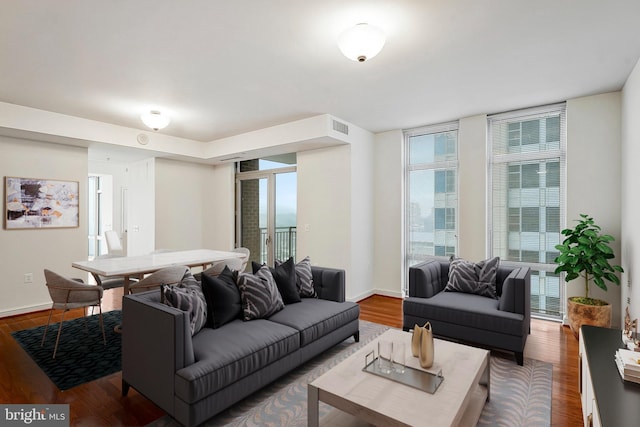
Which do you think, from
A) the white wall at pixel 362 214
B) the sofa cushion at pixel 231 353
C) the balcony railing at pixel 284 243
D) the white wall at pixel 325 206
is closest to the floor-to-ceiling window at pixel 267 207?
the balcony railing at pixel 284 243

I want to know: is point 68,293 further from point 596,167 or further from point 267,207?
point 596,167

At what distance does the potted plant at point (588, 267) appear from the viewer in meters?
3.38

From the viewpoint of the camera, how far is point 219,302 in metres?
2.62

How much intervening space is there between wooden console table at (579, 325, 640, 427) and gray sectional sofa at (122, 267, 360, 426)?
1.82m

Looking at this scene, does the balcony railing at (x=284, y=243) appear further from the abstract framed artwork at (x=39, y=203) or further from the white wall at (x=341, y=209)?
the abstract framed artwork at (x=39, y=203)

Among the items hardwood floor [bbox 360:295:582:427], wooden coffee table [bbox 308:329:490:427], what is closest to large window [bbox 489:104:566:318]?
hardwood floor [bbox 360:295:582:427]

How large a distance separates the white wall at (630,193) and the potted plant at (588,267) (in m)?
0.13

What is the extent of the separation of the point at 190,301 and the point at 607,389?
99.1 inches

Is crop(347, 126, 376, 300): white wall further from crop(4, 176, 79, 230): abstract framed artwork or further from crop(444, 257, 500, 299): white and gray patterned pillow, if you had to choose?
crop(4, 176, 79, 230): abstract framed artwork

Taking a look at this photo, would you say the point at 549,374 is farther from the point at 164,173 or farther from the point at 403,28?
the point at 164,173

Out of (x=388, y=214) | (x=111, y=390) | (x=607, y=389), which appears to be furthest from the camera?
(x=388, y=214)

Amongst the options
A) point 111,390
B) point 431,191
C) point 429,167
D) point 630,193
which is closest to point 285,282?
point 111,390

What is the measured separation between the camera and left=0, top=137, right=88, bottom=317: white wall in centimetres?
438

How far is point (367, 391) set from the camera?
180cm
